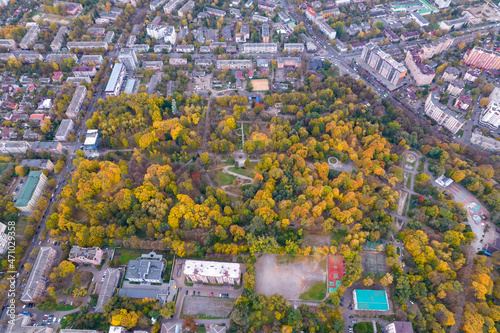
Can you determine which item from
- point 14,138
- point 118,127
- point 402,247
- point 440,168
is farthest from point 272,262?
point 14,138

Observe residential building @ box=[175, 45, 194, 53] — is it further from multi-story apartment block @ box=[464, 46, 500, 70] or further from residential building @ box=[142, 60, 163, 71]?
multi-story apartment block @ box=[464, 46, 500, 70]

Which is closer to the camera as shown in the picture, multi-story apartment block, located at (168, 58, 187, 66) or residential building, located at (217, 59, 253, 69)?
residential building, located at (217, 59, 253, 69)

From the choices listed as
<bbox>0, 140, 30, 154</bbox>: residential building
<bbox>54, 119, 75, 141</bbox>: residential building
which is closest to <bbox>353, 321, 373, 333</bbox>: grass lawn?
<bbox>54, 119, 75, 141</bbox>: residential building

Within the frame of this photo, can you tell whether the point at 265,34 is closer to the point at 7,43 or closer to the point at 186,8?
the point at 186,8

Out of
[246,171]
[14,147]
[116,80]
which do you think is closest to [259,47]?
[116,80]

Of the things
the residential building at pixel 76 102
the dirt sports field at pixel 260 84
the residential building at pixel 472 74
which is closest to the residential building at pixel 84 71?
the residential building at pixel 76 102

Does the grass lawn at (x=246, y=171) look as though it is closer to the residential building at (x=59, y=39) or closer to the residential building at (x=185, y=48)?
the residential building at (x=185, y=48)
